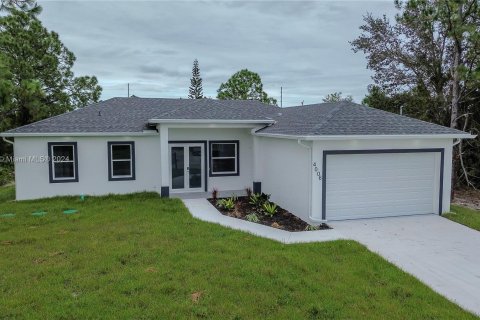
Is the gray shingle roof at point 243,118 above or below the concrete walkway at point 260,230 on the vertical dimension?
above

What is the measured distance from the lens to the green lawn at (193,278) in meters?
4.98

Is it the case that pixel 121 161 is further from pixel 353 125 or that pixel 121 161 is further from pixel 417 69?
pixel 417 69

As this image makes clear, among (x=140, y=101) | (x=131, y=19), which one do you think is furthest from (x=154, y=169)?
(x=131, y=19)

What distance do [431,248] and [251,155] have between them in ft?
27.4

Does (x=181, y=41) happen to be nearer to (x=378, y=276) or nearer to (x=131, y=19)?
(x=131, y=19)

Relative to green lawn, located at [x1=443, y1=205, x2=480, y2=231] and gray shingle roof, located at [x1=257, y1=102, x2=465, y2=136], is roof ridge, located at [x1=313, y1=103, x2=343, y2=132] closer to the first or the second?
gray shingle roof, located at [x1=257, y1=102, x2=465, y2=136]

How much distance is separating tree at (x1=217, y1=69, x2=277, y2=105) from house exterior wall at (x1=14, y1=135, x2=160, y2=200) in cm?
2225

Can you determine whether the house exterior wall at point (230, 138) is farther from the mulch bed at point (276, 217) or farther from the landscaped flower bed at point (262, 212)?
the mulch bed at point (276, 217)

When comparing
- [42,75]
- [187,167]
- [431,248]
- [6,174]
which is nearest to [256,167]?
[187,167]

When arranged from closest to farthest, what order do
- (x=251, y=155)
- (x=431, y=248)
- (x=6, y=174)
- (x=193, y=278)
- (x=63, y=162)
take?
(x=193, y=278) → (x=431, y=248) → (x=63, y=162) → (x=251, y=155) → (x=6, y=174)

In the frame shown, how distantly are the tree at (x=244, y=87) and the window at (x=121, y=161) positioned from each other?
22.4 meters

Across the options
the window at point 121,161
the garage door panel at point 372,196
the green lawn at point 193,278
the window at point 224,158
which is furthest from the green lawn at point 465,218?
the window at point 121,161

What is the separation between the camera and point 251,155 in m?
15.0

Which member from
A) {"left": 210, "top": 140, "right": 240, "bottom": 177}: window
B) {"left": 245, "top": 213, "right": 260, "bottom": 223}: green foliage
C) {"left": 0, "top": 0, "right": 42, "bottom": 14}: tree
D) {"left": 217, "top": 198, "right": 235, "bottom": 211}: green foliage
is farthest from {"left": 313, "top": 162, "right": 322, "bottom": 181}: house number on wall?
{"left": 0, "top": 0, "right": 42, "bottom": 14}: tree
